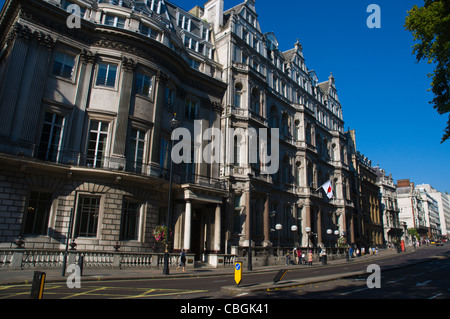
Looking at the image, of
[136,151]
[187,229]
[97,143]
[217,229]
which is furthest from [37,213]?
[217,229]

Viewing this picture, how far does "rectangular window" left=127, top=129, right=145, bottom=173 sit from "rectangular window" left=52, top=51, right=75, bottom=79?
6.25 m

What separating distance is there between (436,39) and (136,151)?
66.9 ft

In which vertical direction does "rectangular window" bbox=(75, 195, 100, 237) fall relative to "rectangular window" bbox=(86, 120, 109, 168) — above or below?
below

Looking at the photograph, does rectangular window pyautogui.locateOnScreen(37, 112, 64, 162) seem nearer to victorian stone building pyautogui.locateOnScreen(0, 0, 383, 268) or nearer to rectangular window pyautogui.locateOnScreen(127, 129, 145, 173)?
victorian stone building pyautogui.locateOnScreen(0, 0, 383, 268)

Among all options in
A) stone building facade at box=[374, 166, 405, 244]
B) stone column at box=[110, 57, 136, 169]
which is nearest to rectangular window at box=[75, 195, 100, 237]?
stone column at box=[110, 57, 136, 169]

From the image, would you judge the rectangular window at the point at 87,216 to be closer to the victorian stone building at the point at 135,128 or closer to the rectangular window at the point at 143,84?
the victorian stone building at the point at 135,128

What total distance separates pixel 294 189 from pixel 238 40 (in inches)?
787

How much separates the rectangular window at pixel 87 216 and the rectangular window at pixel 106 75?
29.1 ft

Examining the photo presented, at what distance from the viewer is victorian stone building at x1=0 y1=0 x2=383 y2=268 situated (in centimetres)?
2100

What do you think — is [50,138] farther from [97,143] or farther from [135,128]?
[135,128]

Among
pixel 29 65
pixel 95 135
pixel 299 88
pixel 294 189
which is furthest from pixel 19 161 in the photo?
pixel 299 88

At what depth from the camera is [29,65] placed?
21.8 metres

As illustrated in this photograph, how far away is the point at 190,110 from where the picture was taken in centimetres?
3144

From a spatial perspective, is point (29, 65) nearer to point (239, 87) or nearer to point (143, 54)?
point (143, 54)
